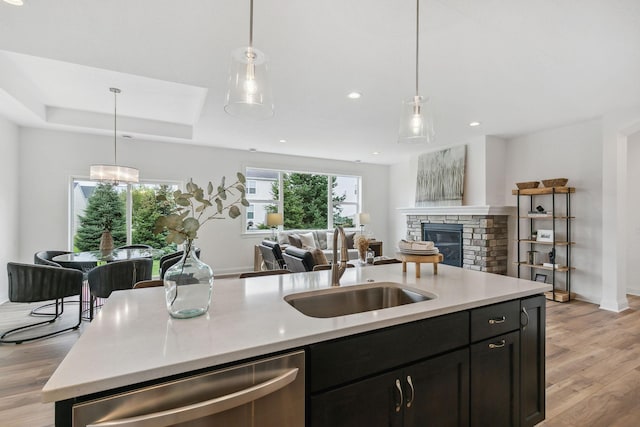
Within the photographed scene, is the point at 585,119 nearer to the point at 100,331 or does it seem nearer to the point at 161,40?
the point at 161,40

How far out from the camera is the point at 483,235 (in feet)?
17.0

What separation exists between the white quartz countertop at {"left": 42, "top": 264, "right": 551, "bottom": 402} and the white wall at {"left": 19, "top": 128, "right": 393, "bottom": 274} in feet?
15.3

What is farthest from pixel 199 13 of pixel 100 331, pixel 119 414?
pixel 119 414

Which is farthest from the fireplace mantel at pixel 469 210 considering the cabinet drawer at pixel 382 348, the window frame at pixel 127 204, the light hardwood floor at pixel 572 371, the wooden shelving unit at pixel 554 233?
the window frame at pixel 127 204

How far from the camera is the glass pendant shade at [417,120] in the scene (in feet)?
6.97

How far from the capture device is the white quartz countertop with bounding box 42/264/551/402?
81 centimetres

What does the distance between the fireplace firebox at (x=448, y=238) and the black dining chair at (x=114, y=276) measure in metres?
5.08

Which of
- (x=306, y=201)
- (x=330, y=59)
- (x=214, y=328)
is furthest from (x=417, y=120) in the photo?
(x=306, y=201)

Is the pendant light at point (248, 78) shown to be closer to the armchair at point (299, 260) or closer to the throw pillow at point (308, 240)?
the armchair at point (299, 260)

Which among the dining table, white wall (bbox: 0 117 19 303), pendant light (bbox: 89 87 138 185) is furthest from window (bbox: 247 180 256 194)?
white wall (bbox: 0 117 19 303)

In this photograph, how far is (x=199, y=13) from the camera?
2096mm

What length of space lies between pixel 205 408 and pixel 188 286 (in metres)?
0.50

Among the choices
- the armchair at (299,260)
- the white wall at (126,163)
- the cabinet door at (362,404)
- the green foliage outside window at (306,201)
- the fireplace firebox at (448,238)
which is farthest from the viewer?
the green foliage outside window at (306,201)

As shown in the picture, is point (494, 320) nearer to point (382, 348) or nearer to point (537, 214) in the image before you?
point (382, 348)
